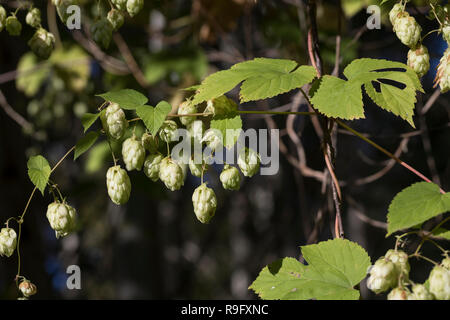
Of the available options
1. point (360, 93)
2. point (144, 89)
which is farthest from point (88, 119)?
point (144, 89)

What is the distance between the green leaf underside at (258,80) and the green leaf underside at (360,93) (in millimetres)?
60

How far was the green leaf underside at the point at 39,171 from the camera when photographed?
1439 millimetres

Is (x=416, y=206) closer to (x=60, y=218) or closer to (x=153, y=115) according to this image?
(x=153, y=115)

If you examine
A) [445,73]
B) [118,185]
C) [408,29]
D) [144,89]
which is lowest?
[118,185]

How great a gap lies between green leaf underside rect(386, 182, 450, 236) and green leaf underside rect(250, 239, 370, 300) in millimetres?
116

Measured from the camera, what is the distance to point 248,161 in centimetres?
145

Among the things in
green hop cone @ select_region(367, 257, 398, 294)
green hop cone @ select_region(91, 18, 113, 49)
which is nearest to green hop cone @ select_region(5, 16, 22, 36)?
green hop cone @ select_region(91, 18, 113, 49)

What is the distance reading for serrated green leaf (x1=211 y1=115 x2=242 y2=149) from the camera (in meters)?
1.35

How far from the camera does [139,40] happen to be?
12.9 ft

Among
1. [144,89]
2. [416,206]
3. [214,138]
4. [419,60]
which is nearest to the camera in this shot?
[416,206]

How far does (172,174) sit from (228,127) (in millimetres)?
187

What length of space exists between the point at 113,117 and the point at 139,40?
2.67 m

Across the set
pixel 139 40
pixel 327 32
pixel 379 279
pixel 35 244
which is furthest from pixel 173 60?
pixel 379 279
